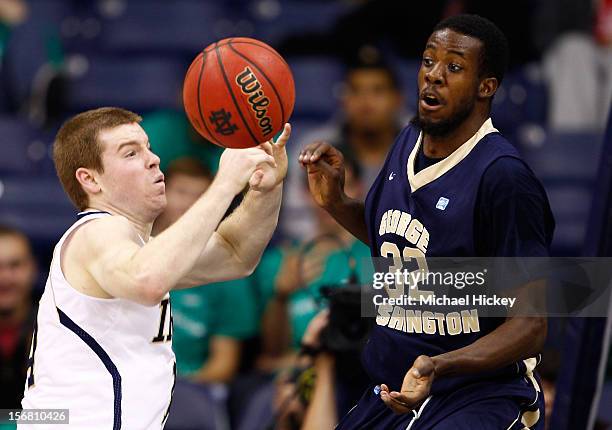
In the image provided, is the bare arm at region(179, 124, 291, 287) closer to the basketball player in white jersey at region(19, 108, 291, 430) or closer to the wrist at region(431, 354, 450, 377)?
the basketball player in white jersey at region(19, 108, 291, 430)

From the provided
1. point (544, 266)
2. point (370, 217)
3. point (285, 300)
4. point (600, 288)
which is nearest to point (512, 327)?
point (544, 266)

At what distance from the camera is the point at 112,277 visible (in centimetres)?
343

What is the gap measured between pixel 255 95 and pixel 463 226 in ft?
2.90

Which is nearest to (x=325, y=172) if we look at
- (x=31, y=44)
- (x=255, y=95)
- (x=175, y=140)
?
(x=255, y=95)

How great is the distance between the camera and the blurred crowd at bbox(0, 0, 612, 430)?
5820mm

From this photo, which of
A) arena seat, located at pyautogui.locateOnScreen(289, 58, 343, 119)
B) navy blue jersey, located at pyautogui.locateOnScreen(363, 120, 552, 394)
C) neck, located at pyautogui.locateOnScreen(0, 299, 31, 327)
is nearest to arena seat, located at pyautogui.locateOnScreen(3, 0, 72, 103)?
arena seat, located at pyautogui.locateOnScreen(289, 58, 343, 119)

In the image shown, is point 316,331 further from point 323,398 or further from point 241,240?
point 241,240

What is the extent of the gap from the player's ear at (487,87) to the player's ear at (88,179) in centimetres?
135

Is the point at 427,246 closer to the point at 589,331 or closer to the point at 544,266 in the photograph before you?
the point at 544,266

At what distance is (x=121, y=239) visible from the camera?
11.6ft

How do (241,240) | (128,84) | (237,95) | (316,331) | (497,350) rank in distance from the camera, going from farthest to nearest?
(128,84) < (316,331) < (241,240) < (237,95) < (497,350)

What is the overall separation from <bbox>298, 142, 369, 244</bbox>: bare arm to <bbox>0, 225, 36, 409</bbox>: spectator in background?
2337 mm

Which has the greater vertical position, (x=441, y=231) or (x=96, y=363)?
(x=441, y=231)

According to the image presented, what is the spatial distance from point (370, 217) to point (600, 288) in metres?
1.05
